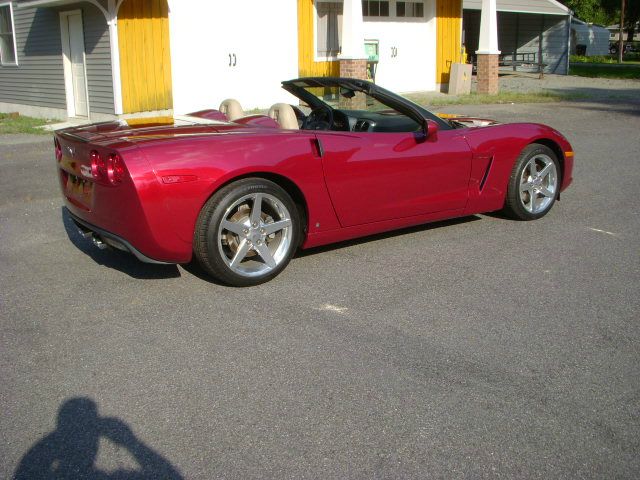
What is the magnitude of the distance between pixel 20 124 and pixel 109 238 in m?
12.8

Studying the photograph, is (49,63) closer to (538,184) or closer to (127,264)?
(127,264)

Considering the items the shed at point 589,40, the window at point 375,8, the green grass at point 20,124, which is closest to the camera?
the green grass at point 20,124

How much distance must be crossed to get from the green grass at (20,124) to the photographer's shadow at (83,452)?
1238cm

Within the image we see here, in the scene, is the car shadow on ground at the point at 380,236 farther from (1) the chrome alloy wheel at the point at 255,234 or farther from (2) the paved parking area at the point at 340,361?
(1) the chrome alloy wheel at the point at 255,234

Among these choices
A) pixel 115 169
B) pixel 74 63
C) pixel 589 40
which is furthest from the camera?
pixel 589 40

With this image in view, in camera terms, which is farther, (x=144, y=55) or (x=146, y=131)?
(x=144, y=55)

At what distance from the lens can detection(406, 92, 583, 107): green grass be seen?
62.7 ft

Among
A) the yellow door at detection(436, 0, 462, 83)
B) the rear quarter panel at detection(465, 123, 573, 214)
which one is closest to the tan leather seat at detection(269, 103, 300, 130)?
the rear quarter panel at detection(465, 123, 573, 214)

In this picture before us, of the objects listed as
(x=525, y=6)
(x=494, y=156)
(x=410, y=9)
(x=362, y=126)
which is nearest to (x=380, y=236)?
(x=362, y=126)

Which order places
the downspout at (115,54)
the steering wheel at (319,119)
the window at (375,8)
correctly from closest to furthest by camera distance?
the steering wheel at (319,119)
the downspout at (115,54)
the window at (375,8)

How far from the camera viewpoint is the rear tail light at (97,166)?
4.73m

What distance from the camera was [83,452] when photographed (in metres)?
3.11

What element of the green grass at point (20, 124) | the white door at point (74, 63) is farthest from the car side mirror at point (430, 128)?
the white door at point (74, 63)

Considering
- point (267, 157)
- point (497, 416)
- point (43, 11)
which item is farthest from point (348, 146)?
point (43, 11)
